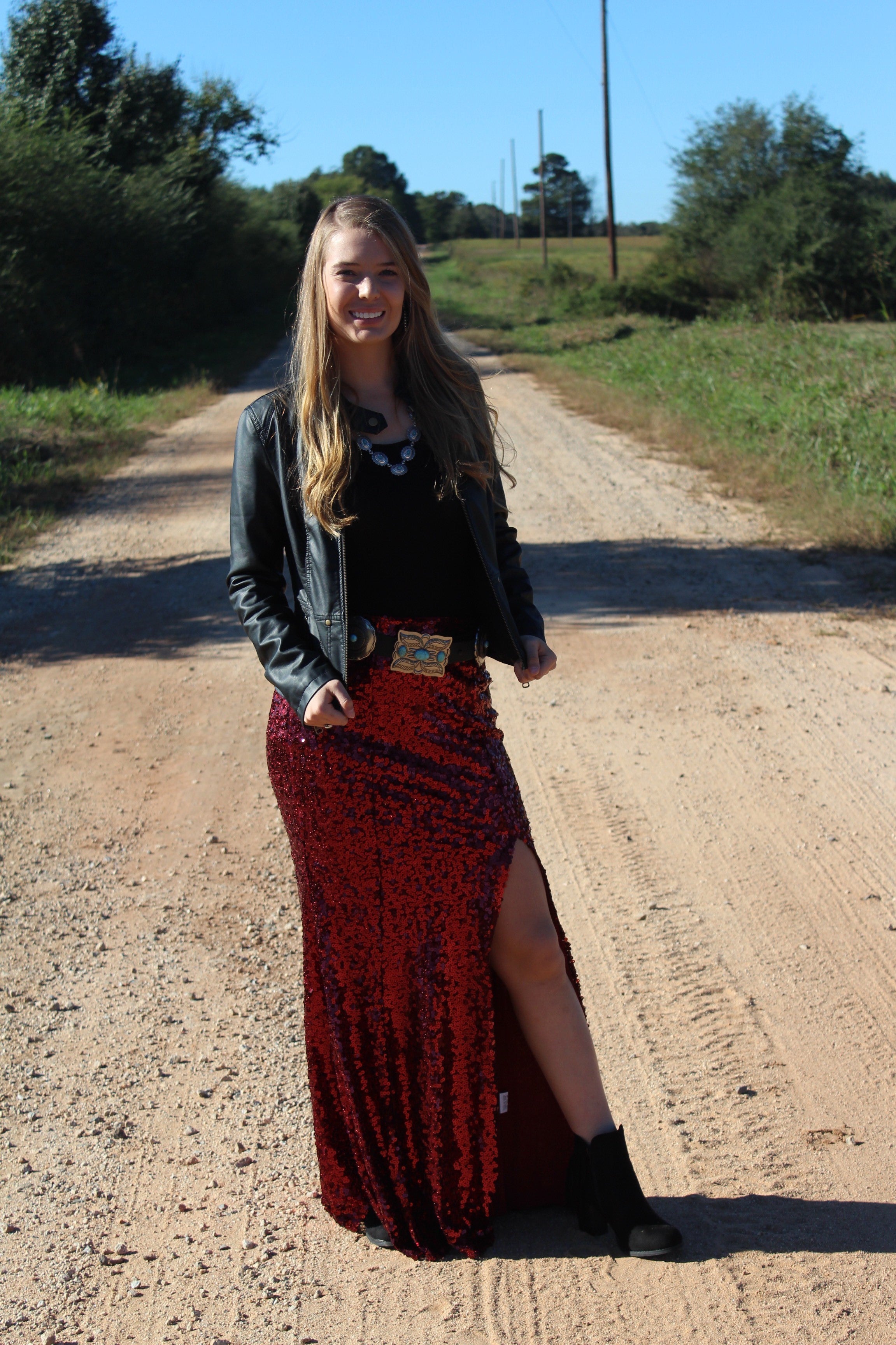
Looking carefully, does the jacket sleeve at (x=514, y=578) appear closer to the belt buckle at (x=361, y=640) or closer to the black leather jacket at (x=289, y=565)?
the black leather jacket at (x=289, y=565)

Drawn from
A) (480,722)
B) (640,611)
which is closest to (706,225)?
(640,611)

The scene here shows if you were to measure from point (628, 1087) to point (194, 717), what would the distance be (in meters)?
3.31

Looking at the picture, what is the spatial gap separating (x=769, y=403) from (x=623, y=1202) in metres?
11.1

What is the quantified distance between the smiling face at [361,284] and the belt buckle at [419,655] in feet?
1.92

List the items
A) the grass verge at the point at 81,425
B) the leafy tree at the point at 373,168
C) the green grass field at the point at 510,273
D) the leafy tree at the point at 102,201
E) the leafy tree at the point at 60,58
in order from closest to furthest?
the grass verge at the point at 81,425 → the leafy tree at the point at 102,201 → the leafy tree at the point at 60,58 → the green grass field at the point at 510,273 → the leafy tree at the point at 373,168

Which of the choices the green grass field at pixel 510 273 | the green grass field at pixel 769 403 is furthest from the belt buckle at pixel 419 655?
the green grass field at pixel 510 273

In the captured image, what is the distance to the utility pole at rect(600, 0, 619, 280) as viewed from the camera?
107ft

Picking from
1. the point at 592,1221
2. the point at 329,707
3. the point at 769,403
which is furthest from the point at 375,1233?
the point at 769,403

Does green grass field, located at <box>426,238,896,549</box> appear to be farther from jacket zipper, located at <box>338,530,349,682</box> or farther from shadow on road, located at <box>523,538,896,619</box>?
jacket zipper, located at <box>338,530,349,682</box>

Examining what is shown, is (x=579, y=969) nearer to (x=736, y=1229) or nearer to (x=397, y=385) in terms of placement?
(x=736, y=1229)

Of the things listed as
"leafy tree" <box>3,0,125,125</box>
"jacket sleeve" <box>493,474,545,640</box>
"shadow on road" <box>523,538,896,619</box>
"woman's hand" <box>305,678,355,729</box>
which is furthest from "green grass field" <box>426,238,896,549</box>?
"leafy tree" <box>3,0,125,125</box>

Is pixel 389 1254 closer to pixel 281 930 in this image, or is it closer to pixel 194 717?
pixel 281 930

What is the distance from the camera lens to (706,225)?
3525cm

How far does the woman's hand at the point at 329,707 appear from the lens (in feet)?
6.90
